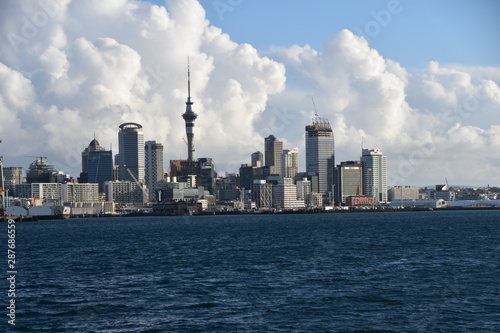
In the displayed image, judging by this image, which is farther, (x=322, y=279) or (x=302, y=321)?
(x=322, y=279)

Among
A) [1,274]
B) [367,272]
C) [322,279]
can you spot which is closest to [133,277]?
[1,274]

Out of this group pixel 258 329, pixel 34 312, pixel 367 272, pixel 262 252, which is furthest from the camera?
pixel 262 252

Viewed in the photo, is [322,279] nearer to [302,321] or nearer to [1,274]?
[302,321]

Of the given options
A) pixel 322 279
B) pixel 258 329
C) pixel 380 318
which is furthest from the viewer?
pixel 322 279

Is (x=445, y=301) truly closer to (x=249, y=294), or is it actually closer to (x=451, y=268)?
(x=249, y=294)

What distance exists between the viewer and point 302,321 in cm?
4531

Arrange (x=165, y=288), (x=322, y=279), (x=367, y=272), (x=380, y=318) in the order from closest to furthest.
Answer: (x=380, y=318) < (x=165, y=288) < (x=322, y=279) < (x=367, y=272)

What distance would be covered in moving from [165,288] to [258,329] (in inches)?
680

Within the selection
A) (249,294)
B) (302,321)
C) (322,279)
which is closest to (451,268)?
(322,279)

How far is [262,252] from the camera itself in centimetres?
9181

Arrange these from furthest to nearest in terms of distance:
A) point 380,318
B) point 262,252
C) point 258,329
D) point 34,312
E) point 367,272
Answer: point 262,252, point 367,272, point 34,312, point 380,318, point 258,329

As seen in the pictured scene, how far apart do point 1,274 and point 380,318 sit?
38.8 metres

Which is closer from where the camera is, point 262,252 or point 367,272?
point 367,272

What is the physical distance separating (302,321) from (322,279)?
17785 mm
